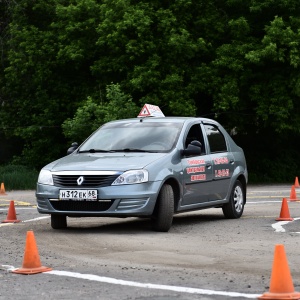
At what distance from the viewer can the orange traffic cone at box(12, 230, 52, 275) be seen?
9797 mm

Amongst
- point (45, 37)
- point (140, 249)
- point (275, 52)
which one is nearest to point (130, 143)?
point (140, 249)

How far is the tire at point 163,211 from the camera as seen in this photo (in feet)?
47.8

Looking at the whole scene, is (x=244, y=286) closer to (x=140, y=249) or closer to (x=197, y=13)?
(x=140, y=249)

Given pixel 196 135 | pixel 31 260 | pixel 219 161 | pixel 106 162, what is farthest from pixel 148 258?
pixel 219 161

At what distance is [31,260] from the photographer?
991cm

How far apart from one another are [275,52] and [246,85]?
10.7 feet

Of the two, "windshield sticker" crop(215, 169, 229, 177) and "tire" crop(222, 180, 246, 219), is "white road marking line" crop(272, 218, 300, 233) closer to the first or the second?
"tire" crop(222, 180, 246, 219)

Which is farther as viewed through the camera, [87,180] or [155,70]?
[155,70]

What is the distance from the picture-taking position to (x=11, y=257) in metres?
11.4

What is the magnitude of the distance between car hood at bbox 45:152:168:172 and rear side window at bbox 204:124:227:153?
2043 millimetres

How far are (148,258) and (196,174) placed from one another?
15.9 feet

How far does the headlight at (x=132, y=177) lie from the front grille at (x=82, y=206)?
0.32 m

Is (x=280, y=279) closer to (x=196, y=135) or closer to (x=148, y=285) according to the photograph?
(x=148, y=285)

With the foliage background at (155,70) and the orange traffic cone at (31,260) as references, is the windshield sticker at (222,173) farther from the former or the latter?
the foliage background at (155,70)
